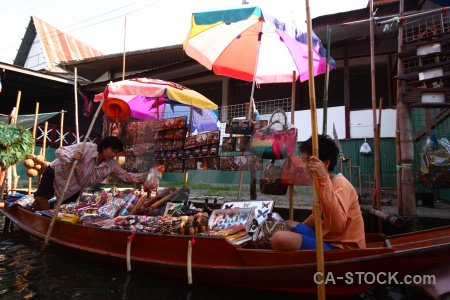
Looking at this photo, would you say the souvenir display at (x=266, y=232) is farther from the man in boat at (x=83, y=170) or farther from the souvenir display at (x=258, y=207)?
the man in boat at (x=83, y=170)

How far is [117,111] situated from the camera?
20.0 feet

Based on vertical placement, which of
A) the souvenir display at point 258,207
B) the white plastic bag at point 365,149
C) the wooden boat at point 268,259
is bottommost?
the wooden boat at point 268,259

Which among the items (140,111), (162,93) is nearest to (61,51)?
(140,111)

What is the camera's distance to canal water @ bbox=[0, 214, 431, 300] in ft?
9.80

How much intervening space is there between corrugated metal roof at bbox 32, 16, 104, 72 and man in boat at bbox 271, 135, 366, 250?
53.3 feet

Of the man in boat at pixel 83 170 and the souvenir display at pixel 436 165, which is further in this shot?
the man in boat at pixel 83 170

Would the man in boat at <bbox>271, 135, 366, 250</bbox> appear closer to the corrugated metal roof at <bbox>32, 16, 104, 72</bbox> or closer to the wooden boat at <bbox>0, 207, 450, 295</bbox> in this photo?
the wooden boat at <bbox>0, 207, 450, 295</bbox>

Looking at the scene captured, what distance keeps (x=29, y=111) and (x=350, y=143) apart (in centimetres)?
1780

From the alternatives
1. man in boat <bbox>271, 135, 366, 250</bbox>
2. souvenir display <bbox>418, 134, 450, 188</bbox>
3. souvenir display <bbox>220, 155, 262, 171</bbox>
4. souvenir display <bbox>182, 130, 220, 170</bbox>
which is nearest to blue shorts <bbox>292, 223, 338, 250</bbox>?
man in boat <bbox>271, 135, 366, 250</bbox>

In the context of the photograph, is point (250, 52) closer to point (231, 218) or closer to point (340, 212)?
point (231, 218)

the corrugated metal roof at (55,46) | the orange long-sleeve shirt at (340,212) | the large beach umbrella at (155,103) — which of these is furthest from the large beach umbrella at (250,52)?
the corrugated metal roof at (55,46)

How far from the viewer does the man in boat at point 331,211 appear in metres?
2.24

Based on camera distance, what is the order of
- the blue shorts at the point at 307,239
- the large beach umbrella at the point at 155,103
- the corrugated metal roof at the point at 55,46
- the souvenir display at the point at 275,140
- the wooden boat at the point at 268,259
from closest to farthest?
the wooden boat at the point at 268,259
the blue shorts at the point at 307,239
the souvenir display at the point at 275,140
the large beach umbrella at the point at 155,103
the corrugated metal roof at the point at 55,46

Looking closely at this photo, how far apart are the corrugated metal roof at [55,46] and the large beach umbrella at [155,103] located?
11571 mm
